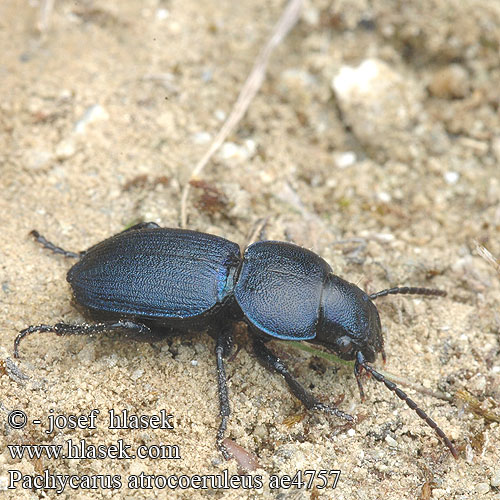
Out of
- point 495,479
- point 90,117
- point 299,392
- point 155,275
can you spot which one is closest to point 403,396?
point 299,392

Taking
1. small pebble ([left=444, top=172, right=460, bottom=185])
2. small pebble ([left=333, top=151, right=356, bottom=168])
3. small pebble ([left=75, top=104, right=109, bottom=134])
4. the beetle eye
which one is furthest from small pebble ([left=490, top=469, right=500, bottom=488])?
small pebble ([left=75, top=104, right=109, bottom=134])

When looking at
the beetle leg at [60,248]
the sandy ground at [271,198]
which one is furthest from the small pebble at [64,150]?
the beetle leg at [60,248]

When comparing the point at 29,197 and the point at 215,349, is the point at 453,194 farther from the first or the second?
the point at 29,197

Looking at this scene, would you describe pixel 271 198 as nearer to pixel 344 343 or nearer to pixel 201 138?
pixel 201 138

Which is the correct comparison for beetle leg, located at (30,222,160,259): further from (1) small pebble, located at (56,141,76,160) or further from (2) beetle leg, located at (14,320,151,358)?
(1) small pebble, located at (56,141,76,160)

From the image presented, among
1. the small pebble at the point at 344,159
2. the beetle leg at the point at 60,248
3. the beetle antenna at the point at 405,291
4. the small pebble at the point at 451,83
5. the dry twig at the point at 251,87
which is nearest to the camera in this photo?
the beetle antenna at the point at 405,291

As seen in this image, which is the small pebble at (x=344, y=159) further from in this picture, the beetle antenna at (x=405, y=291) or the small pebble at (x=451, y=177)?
the beetle antenna at (x=405, y=291)
